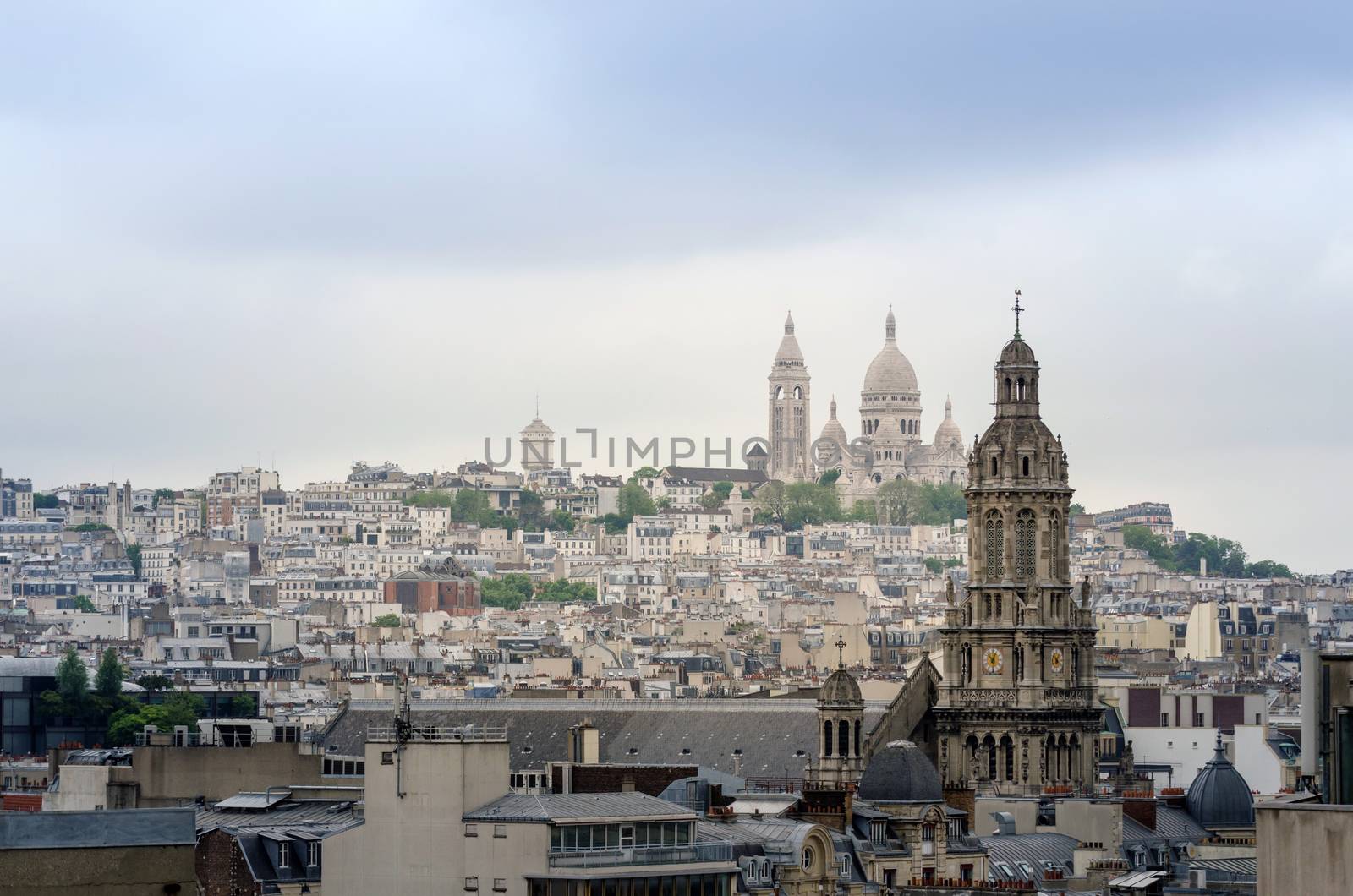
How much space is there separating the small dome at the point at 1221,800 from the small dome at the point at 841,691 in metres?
8.15

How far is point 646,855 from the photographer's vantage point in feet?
128

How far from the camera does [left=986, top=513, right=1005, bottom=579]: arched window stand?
3108 inches

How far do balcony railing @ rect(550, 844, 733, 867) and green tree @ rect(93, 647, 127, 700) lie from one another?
2935 inches

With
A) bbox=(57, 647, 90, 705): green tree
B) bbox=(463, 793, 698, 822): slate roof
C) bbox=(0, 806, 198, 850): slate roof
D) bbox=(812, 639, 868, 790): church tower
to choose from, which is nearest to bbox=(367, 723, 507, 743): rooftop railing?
bbox=(463, 793, 698, 822): slate roof

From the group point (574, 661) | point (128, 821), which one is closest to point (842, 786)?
point (128, 821)

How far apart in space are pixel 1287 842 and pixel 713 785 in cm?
3187

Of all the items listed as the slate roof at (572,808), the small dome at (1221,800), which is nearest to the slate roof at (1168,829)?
the small dome at (1221,800)

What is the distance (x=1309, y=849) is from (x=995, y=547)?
57.9 m

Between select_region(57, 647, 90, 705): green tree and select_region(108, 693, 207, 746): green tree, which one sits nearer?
select_region(108, 693, 207, 746): green tree

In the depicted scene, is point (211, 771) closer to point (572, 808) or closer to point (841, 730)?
point (572, 808)

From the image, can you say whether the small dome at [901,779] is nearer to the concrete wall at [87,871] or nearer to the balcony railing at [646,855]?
the balcony railing at [646,855]

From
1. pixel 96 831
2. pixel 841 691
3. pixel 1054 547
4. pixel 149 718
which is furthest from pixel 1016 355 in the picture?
pixel 96 831

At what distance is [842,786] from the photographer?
199 feet

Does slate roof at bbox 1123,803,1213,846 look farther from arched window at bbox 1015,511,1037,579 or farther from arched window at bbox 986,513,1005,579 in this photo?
arched window at bbox 986,513,1005,579
